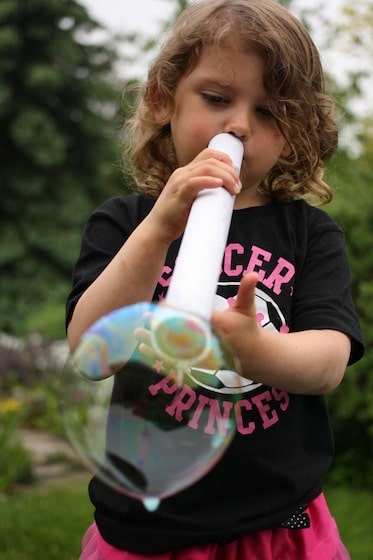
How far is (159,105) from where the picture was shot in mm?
2076

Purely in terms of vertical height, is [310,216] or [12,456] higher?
[310,216]

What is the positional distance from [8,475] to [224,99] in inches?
143

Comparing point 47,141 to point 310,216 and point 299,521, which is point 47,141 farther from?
point 299,521

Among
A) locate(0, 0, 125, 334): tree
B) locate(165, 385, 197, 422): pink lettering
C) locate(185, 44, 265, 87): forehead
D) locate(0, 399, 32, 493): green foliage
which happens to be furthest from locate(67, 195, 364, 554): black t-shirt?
locate(0, 0, 125, 334): tree

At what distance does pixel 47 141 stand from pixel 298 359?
1429 centimetres

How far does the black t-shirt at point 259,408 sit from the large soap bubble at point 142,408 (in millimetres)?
191

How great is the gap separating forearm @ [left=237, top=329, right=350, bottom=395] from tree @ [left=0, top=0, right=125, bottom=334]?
12825 millimetres

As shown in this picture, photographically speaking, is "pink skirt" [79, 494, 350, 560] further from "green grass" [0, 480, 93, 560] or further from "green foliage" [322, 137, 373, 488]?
"green foliage" [322, 137, 373, 488]

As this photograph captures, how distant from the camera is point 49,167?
1580cm

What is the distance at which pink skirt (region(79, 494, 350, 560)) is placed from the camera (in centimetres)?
174

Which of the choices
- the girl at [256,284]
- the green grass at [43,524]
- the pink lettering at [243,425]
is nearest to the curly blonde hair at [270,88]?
the girl at [256,284]

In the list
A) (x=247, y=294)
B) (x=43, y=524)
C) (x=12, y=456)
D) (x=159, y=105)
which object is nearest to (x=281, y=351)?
(x=247, y=294)

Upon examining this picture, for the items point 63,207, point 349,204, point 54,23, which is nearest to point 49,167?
point 63,207

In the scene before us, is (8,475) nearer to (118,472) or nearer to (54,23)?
(118,472)
